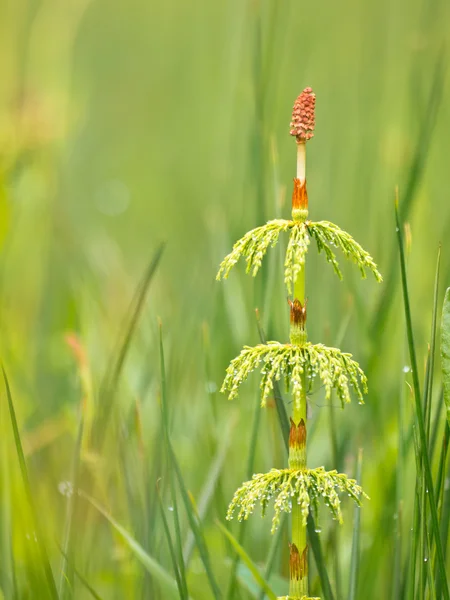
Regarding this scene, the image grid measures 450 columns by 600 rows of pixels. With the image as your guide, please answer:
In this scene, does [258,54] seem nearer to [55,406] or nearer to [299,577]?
[55,406]

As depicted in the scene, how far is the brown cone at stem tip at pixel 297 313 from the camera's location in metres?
1.06

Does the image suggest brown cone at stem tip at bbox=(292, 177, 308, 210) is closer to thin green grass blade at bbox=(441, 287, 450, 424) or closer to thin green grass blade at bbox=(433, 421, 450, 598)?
thin green grass blade at bbox=(441, 287, 450, 424)

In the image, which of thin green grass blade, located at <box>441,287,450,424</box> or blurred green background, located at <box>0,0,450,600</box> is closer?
thin green grass blade, located at <box>441,287,450,424</box>

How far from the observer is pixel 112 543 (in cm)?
200

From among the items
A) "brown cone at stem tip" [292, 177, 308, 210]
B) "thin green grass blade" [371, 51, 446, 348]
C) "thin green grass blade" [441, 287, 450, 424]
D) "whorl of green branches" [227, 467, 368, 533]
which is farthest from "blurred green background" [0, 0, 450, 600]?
"brown cone at stem tip" [292, 177, 308, 210]

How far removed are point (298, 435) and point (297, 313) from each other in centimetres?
15

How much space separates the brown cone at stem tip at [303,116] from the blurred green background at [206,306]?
55cm

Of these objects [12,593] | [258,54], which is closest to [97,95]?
[258,54]

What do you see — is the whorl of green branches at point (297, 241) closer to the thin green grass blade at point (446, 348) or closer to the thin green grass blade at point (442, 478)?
the thin green grass blade at point (446, 348)

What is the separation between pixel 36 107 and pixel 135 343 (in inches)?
36.8

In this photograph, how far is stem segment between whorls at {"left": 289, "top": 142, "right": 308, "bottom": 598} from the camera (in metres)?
1.06

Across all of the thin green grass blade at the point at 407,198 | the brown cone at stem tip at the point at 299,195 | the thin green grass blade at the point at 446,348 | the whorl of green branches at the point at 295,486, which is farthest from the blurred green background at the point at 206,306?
the brown cone at stem tip at the point at 299,195

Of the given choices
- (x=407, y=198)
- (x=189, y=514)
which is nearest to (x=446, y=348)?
(x=189, y=514)

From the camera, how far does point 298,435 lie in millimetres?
1080
